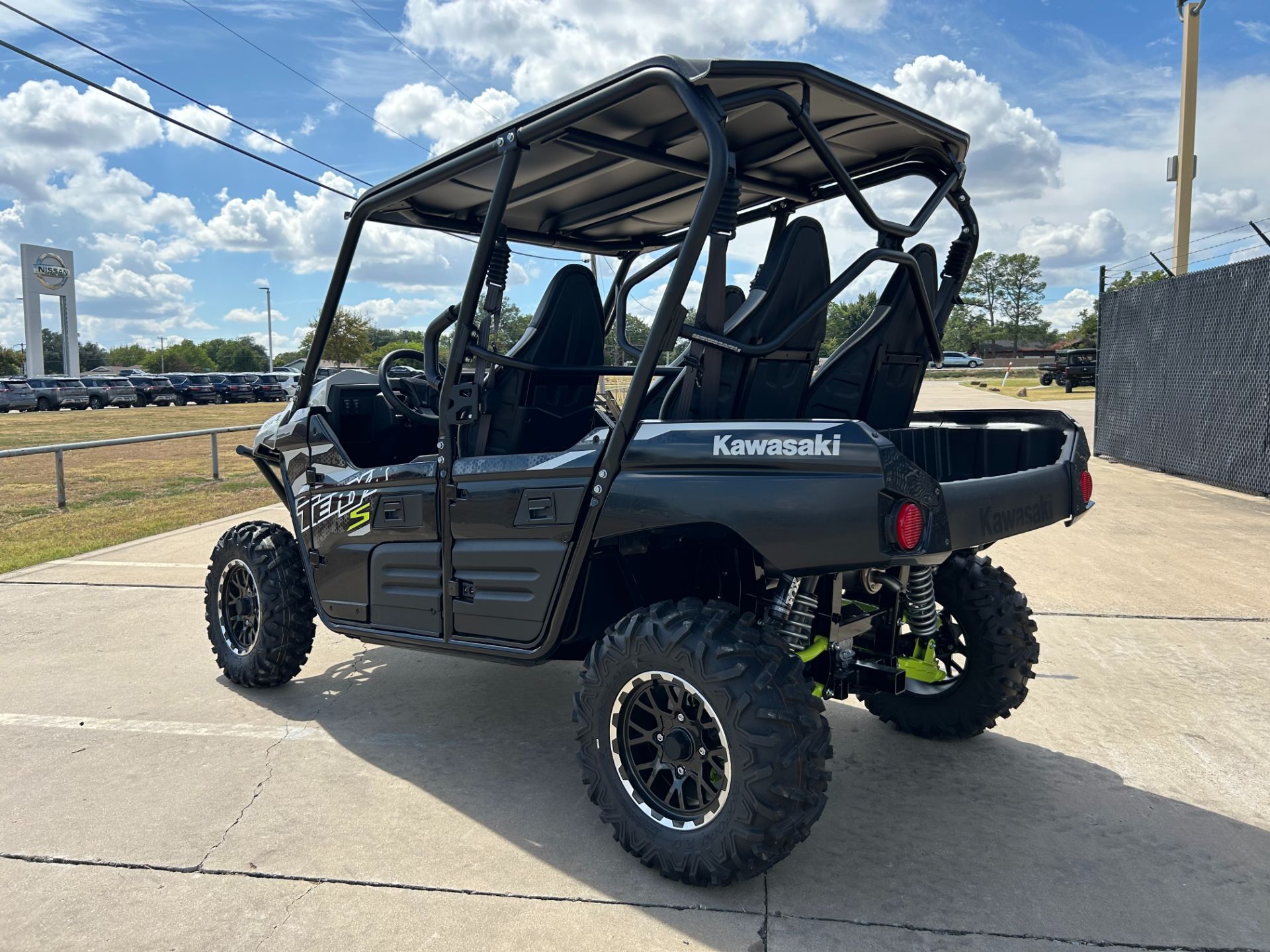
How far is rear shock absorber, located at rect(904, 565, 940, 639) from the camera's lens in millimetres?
3385

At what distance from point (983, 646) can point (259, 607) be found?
3.15 m

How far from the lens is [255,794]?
3482mm

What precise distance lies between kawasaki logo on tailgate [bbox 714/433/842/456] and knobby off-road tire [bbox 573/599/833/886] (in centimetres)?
49

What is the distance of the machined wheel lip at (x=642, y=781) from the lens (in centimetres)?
A: 277

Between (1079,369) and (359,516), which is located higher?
(1079,369)

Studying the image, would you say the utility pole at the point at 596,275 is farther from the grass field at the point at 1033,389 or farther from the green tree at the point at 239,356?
the green tree at the point at 239,356

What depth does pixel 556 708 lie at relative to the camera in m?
4.35

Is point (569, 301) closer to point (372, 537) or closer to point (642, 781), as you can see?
point (372, 537)

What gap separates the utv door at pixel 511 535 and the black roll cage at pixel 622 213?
0.15 feet

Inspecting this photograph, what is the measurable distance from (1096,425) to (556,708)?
12.4 meters

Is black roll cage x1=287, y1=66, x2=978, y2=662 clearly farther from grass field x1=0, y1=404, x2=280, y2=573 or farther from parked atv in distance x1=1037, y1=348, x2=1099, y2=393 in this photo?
parked atv in distance x1=1037, y1=348, x2=1099, y2=393

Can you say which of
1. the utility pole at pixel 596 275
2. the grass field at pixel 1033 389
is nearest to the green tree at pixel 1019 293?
the grass field at pixel 1033 389

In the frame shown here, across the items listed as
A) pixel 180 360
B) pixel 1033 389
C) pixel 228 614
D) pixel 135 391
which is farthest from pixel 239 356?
pixel 228 614

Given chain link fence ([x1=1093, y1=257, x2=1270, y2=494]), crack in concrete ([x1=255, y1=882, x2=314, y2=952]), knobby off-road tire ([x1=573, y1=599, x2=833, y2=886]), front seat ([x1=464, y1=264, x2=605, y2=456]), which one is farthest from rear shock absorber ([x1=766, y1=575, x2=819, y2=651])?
chain link fence ([x1=1093, y1=257, x2=1270, y2=494])
